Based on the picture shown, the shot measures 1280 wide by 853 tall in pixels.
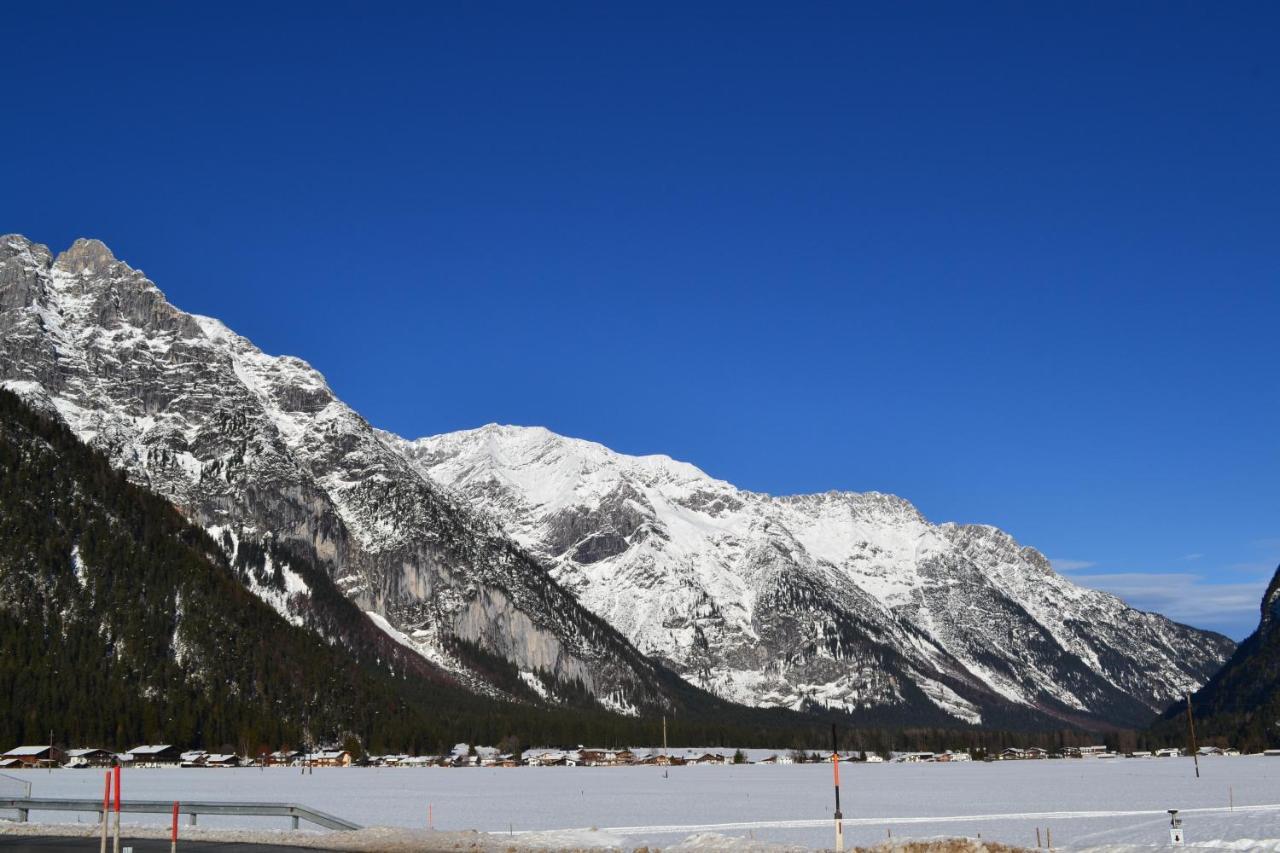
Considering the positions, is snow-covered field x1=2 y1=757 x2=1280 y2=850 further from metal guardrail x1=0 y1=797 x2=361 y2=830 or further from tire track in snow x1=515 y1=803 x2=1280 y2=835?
metal guardrail x1=0 y1=797 x2=361 y2=830

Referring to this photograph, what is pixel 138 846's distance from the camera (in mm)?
55781

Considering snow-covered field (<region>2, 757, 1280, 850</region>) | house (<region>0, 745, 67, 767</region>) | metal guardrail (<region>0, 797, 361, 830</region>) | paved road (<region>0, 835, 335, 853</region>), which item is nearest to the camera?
paved road (<region>0, 835, 335, 853</region>)

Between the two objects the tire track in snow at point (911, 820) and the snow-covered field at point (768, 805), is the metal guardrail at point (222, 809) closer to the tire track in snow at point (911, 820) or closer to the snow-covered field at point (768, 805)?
the snow-covered field at point (768, 805)

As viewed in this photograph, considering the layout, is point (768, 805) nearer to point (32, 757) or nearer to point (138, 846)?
point (138, 846)

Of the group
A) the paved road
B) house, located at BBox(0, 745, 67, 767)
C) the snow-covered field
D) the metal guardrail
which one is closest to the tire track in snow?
the snow-covered field

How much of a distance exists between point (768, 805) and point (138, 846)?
66927 millimetres

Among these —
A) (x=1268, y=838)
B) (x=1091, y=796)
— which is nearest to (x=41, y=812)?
(x=1268, y=838)

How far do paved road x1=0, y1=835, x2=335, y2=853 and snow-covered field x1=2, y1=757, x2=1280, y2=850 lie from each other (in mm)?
12950

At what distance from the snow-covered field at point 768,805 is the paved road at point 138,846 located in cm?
1295

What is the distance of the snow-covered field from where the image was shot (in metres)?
74.4

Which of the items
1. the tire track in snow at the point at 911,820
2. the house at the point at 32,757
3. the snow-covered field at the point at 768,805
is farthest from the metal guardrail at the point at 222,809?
the house at the point at 32,757

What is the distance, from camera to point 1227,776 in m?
174

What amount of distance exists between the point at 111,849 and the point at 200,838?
6.32 meters

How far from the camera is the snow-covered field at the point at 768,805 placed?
7444 cm
